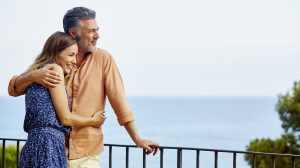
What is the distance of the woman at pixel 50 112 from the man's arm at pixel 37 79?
0.08 feet

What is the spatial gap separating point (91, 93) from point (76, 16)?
0.32 m

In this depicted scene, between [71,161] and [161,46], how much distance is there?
6190 centimetres

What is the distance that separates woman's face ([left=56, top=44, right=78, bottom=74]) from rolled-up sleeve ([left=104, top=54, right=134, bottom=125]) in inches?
7.9

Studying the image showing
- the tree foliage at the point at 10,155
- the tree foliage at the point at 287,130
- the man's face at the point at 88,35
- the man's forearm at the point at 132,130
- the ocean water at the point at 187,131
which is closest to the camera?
the man's face at the point at 88,35

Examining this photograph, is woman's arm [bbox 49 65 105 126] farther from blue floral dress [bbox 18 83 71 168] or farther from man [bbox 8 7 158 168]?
man [bbox 8 7 158 168]

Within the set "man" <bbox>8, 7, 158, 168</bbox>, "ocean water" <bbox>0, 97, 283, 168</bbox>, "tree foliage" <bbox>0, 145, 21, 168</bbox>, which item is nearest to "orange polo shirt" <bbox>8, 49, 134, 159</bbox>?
"man" <bbox>8, 7, 158, 168</bbox>

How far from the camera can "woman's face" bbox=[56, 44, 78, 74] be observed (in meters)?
2.70

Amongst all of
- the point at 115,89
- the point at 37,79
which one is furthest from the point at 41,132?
the point at 115,89

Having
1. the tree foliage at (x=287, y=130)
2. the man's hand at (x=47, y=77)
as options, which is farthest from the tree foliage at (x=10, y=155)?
the man's hand at (x=47, y=77)

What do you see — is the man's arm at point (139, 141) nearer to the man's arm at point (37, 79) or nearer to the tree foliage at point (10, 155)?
the man's arm at point (37, 79)

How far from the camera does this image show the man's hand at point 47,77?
2633mm

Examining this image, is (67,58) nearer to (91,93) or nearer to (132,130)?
(91,93)

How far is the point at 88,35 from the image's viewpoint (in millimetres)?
2814

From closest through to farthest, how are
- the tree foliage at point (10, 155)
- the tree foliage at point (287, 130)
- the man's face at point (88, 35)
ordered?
the man's face at point (88, 35) < the tree foliage at point (287, 130) < the tree foliage at point (10, 155)
